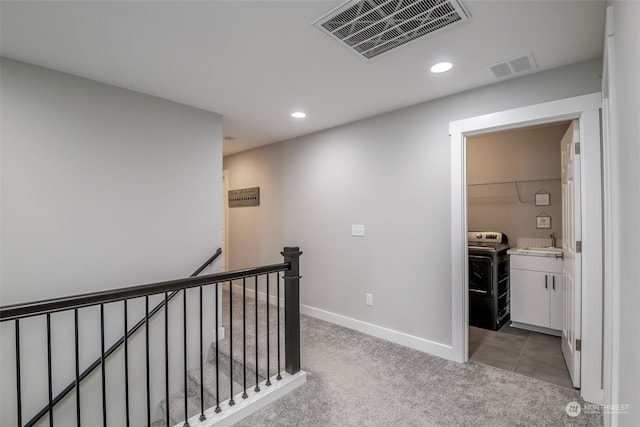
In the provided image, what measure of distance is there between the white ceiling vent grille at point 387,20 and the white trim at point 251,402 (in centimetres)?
230

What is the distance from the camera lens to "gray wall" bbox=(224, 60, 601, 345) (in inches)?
106

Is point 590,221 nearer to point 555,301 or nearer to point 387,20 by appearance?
point 555,301

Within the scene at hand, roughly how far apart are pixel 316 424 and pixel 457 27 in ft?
7.99

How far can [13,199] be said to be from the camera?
2070 millimetres

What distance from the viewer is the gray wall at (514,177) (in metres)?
3.79

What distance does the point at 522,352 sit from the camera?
2.91m

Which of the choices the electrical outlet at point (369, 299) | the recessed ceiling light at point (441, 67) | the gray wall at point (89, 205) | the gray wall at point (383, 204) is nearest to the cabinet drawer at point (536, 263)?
the gray wall at point (383, 204)

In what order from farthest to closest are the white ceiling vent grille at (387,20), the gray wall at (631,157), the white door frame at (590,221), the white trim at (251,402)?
1. the white door frame at (590,221)
2. the white trim at (251,402)
3. the white ceiling vent grille at (387,20)
4. the gray wall at (631,157)

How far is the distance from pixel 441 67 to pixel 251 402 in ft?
8.46

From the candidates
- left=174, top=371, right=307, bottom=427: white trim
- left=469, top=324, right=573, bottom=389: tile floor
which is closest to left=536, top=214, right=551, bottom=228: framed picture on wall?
left=469, top=324, right=573, bottom=389: tile floor

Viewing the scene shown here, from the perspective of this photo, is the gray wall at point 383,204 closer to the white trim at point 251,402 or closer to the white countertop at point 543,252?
the white trim at point 251,402

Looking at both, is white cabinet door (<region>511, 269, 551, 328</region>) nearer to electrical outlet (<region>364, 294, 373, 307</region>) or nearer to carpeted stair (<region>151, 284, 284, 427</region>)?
electrical outlet (<region>364, 294, 373, 307</region>)

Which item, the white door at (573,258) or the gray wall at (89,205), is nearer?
the gray wall at (89,205)

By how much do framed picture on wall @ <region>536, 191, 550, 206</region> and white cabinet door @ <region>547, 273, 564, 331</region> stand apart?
0.96m
